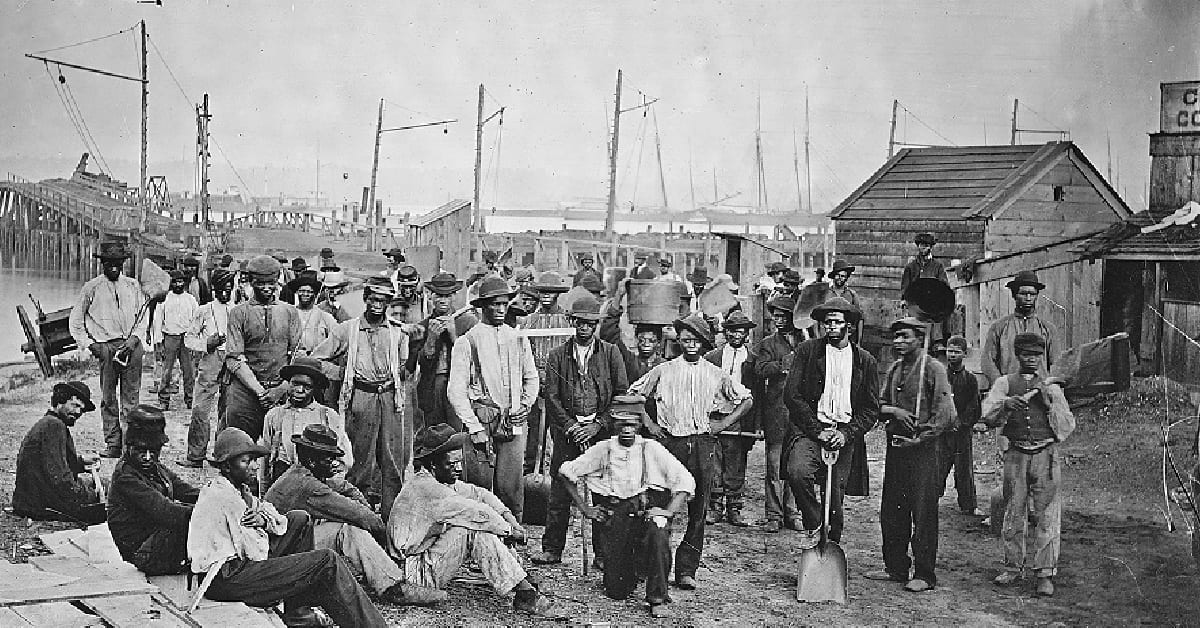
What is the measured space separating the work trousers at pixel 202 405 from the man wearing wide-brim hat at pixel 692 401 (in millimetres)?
3207

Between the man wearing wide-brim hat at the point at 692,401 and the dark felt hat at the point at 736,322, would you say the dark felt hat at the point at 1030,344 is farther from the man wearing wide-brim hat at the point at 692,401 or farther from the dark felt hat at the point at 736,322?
the dark felt hat at the point at 736,322

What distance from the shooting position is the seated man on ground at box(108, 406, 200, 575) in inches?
199

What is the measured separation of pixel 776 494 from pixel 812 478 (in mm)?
1252

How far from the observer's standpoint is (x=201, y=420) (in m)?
8.16

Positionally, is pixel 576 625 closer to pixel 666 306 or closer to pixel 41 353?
pixel 666 306

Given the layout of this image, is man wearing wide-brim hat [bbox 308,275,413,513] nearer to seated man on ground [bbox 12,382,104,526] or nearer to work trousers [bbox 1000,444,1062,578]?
seated man on ground [bbox 12,382,104,526]

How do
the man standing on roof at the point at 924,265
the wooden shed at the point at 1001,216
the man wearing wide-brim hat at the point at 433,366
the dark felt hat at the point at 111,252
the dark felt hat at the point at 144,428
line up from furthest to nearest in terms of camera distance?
the man standing on roof at the point at 924,265
the wooden shed at the point at 1001,216
the dark felt hat at the point at 111,252
the man wearing wide-brim hat at the point at 433,366
the dark felt hat at the point at 144,428

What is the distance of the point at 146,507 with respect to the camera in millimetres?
5070

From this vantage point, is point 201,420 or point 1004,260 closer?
point 201,420

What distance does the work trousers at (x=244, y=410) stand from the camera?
23.6 feet

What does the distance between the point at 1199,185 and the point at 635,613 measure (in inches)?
239

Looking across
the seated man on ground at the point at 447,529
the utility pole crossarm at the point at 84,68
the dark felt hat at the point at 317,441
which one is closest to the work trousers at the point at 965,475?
the seated man on ground at the point at 447,529

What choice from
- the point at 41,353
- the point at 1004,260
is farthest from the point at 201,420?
the point at 1004,260

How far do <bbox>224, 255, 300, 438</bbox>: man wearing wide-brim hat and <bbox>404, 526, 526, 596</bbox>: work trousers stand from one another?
6.41 ft
